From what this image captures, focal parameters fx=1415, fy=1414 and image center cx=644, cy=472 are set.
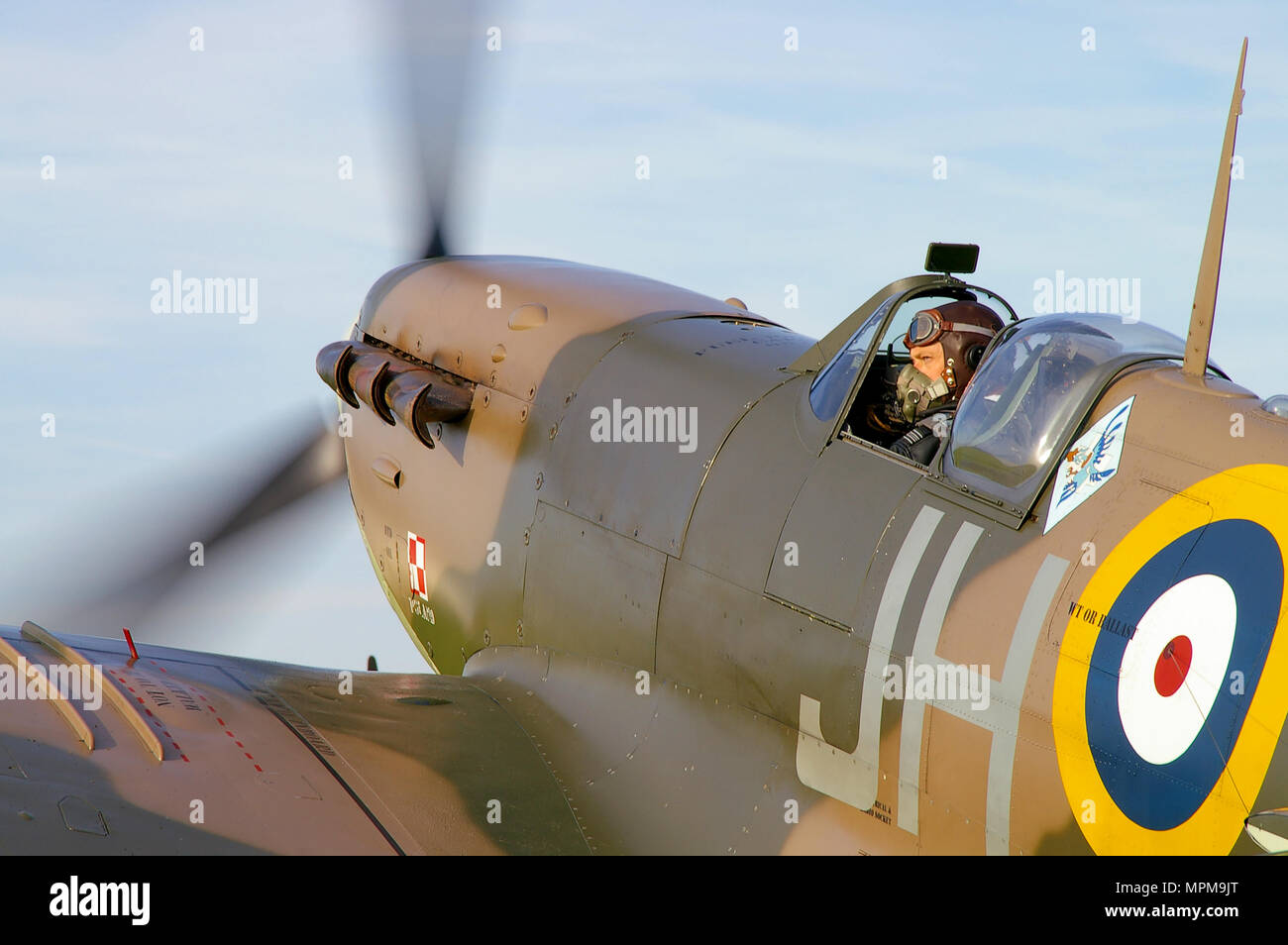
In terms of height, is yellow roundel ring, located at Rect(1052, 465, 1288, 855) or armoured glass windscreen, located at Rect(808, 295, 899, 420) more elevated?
armoured glass windscreen, located at Rect(808, 295, 899, 420)

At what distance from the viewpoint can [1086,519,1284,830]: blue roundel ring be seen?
358cm

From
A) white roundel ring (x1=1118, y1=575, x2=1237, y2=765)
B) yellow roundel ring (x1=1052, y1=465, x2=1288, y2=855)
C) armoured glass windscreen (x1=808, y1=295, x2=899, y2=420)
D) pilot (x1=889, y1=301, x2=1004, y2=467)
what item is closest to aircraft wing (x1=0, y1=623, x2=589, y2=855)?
armoured glass windscreen (x1=808, y1=295, x2=899, y2=420)

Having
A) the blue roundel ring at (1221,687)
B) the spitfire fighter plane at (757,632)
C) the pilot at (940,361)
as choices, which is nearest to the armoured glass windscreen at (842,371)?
the spitfire fighter plane at (757,632)

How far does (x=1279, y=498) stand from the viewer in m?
3.74

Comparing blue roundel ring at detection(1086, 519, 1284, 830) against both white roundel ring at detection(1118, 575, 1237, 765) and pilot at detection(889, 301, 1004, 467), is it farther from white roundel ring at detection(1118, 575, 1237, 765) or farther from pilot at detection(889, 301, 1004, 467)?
pilot at detection(889, 301, 1004, 467)

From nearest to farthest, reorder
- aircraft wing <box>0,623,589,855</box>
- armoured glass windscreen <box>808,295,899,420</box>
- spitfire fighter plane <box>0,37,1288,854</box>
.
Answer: spitfire fighter plane <box>0,37,1288,854</box> < aircraft wing <box>0,623,589,855</box> < armoured glass windscreen <box>808,295,899,420</box>

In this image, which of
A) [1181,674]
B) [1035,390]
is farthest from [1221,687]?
[1035,390]

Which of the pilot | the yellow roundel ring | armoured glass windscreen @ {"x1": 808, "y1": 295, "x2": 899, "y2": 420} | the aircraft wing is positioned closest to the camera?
the yellow roundel ring

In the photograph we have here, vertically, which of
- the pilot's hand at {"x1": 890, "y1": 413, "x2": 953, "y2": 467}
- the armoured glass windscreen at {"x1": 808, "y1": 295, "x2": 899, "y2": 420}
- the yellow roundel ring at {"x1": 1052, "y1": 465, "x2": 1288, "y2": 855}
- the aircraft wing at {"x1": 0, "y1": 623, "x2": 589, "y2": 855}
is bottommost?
the aircraft wing at {"x1": 0, "y1": 623, "x2": 589, "y2": 855}

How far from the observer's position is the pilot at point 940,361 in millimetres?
5211

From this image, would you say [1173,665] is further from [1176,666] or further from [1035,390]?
[1035,390]

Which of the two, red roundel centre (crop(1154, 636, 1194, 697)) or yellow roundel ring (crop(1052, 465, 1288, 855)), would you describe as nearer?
yellow roundel ring (crop(1052, 465, 1288, 855))
